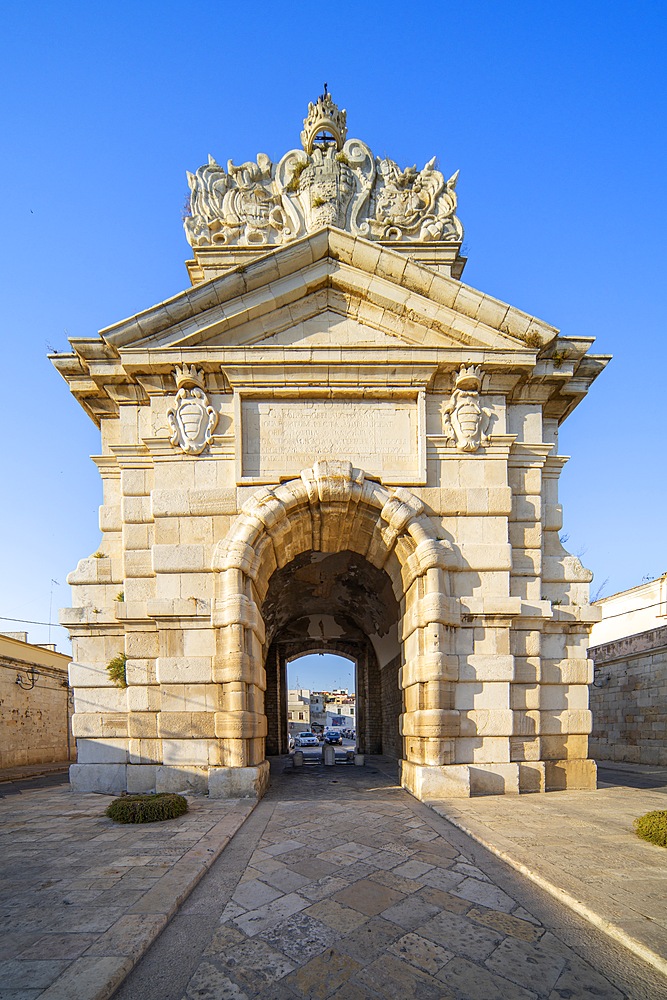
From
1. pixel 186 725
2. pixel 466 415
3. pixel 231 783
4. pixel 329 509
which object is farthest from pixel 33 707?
pixel 466 415

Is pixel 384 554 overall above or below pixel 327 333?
below

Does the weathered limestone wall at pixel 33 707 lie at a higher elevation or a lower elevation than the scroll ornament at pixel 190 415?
lower

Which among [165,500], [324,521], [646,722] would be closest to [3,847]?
[165,500]

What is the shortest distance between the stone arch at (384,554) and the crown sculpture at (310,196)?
233 inches

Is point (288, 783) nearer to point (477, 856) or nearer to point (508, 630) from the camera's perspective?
point (508, 630)

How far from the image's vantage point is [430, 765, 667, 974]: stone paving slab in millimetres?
3900

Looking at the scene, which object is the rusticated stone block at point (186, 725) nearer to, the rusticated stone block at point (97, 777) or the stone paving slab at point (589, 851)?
the rusticated stone block at point (97, 777)

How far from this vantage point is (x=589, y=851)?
545 cm

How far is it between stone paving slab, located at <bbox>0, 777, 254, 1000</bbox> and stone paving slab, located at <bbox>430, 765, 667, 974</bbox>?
8.15 feet

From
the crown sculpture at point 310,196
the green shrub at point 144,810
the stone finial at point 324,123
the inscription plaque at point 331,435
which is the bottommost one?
the green shrub at point 144,810

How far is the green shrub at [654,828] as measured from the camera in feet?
18.6

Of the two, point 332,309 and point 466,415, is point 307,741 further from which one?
point 332,309

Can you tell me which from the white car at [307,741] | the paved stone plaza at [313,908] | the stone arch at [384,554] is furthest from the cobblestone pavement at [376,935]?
the white car at [307,741]

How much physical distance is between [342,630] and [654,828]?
13.5 metres
